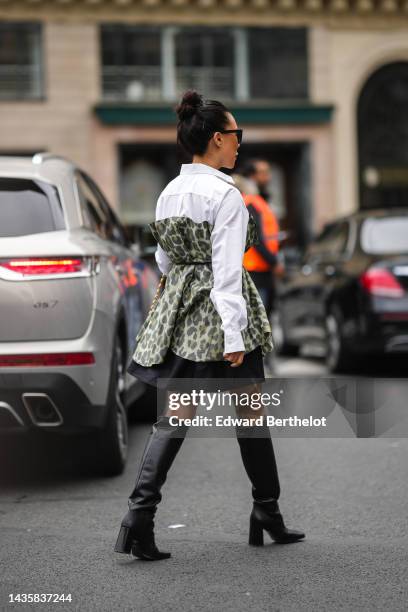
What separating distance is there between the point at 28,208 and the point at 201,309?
188cm

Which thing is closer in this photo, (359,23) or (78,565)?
(78,565)

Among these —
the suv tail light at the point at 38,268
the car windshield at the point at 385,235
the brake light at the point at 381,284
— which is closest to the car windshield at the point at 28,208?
the suv tail light at the point at 38,268

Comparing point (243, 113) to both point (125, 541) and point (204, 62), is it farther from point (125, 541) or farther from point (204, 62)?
point (125, 541)

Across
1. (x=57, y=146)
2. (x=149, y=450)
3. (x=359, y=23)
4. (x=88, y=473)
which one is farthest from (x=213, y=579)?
(x=359, y=23)

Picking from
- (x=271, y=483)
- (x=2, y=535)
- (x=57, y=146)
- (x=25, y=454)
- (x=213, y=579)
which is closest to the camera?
(x=213, y=579)

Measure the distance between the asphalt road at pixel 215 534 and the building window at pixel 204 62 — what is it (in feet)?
54.7

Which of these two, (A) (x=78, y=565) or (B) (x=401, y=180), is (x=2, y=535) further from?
(B) (x=401, y=180)

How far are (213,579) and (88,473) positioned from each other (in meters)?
2.30

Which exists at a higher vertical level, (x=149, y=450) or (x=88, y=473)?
(x=149, y=450)

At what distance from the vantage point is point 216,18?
2378 centimetres

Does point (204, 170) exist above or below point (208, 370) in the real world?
above

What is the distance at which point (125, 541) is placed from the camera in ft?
14.7

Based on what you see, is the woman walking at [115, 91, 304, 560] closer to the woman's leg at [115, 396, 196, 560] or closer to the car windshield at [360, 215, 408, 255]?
the woman's leg at [115, 396, 196, 560]

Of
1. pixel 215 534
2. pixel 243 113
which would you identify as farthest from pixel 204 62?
pixel 215 534
